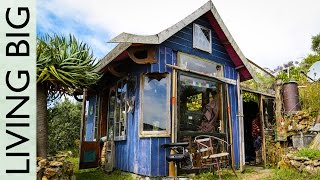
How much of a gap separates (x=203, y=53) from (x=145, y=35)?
2.30 meters

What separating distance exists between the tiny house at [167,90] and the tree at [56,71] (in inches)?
42.1

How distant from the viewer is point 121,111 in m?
8.37

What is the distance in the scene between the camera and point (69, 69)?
6449mm

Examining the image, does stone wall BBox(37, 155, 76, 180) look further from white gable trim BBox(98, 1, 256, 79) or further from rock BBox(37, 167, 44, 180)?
white gable trim BBox(98, 1, 256, 79)

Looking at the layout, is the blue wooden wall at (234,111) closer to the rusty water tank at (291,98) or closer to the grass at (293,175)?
the grass at (293,175)

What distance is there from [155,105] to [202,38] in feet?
8.50

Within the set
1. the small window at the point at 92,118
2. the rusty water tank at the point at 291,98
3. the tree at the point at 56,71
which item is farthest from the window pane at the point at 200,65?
the small window at the point at 92,118

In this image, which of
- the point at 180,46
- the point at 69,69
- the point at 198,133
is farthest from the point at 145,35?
the point at 198,133

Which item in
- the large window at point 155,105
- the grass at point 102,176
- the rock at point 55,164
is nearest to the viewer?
the rock at point 55,164

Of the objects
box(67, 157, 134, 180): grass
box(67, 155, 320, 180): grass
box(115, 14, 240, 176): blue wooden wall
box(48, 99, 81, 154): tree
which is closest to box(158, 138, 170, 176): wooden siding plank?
box(115, 14, 240, 176): blue wooden wall

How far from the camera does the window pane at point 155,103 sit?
23.0 ft

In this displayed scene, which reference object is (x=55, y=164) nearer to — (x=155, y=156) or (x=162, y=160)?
(x=155, y=156)

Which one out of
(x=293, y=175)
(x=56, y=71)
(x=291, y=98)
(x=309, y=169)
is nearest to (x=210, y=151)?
(x=293, y=175)

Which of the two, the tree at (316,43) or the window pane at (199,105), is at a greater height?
the tree at (316,43)
